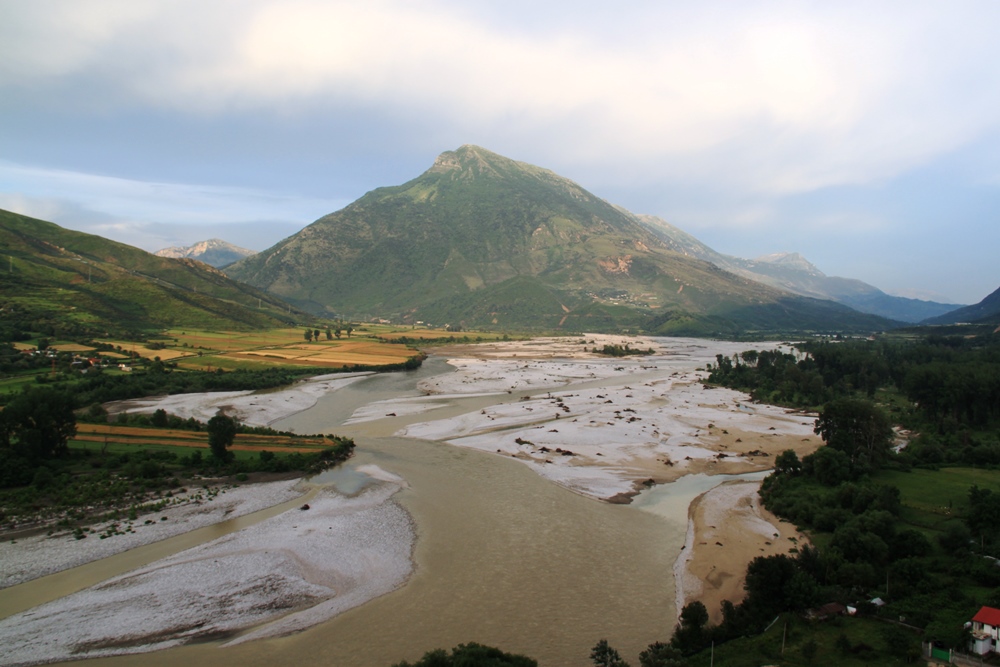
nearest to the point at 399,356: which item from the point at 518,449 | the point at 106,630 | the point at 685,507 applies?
the point at 518,449

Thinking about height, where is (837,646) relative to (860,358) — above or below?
below

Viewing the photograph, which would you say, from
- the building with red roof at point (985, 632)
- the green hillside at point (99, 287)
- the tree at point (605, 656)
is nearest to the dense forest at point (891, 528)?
the building with red roof at point (985, 632)

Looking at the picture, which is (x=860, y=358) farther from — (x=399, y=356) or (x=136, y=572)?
(x=136, y=572)

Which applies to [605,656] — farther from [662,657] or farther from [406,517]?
[406,517]

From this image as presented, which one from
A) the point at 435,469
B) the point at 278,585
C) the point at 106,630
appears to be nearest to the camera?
the point at 106,630

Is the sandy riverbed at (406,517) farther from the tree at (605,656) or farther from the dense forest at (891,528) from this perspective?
the tree at (605,656)

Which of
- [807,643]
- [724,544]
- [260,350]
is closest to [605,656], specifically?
[807,643]

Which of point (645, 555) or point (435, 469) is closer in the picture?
point (645, 555)

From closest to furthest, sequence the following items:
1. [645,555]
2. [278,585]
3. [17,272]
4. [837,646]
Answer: [837,646] < [278,585] < [645,555] < [17,272]
